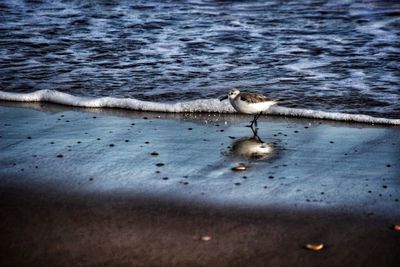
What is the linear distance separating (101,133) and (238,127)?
4.90ft

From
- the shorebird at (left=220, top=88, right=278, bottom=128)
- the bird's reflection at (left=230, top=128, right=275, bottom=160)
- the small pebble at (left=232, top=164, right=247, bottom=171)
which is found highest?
the shorebird at (left=220, top=88, right=278, bottom=128)

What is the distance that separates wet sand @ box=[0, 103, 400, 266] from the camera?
160 inches

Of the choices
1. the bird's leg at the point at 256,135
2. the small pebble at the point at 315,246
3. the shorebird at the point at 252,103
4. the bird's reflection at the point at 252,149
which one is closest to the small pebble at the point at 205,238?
the small pebble at the point at 315,246

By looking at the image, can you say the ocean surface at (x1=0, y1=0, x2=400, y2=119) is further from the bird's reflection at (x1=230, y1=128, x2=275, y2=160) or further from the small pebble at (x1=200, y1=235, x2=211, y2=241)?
the small pebble at (x1=200, y1=235, x2=211, y2=241)

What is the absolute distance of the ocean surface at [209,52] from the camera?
880 cm

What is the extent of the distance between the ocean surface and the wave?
0.27m

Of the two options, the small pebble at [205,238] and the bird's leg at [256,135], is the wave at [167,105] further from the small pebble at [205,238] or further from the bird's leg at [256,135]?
the small pebble at [205,238]

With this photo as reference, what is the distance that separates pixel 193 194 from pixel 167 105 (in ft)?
10.2

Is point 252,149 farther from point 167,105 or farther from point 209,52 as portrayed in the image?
point 209,52

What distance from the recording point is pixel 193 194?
5031 mm

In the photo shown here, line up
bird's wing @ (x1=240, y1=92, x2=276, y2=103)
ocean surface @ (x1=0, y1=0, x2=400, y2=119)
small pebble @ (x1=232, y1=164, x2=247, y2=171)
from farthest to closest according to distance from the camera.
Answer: ocean surface @ (x1=0, y1=0, x2=400, y2=119)
bird's wing @ (x1=240, y1=92, x2=276, y2=103)
small pebble @ (x1=232, y1=164, x2=247, y2=171)

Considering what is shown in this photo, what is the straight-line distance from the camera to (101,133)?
6812mm

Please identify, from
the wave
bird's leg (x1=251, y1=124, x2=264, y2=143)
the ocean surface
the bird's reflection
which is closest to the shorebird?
bird's leg (x1=251, y1=124, x2=264, y2=143)

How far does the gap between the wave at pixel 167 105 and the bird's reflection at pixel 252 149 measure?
1.09m
